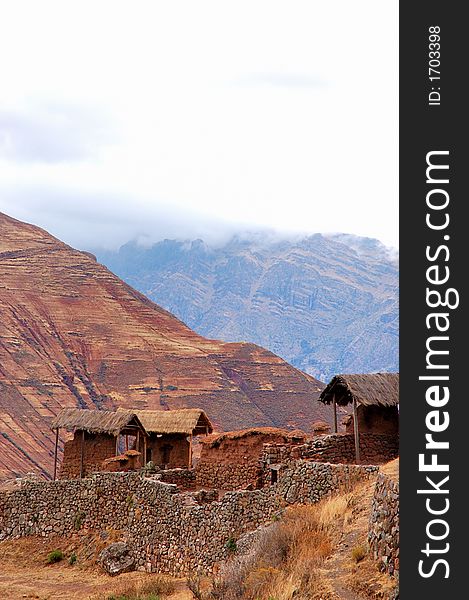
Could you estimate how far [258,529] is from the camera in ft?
55.8

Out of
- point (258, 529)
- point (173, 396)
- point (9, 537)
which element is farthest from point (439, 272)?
point (173, 396)

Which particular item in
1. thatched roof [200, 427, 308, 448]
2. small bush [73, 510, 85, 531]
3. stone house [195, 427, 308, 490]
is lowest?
small bush [73, 510, 85, 531]

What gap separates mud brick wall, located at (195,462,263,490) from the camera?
73.1 feet

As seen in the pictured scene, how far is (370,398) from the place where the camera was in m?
20.4

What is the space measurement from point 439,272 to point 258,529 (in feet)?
34.3

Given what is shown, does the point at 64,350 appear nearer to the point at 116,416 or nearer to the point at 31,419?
the point at 31,419

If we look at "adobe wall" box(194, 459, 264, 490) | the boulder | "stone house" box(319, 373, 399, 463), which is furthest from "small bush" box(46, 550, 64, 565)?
"stone house" box(319, 373, 399, 463)

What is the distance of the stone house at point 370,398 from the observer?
20.4 meters

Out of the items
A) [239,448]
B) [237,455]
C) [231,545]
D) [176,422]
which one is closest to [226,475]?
[237,455]

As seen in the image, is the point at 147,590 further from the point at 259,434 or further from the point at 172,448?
the point at 172,448

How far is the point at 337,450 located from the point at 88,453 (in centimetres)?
1329

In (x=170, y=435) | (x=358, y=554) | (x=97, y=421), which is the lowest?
(x=358, y=554)

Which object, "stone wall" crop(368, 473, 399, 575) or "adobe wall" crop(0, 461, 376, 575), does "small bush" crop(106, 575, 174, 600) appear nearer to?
"adobe wall" crop(0, 461, 376, 575)

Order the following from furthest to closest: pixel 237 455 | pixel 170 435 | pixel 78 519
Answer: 1. pixel 170 435
2. pixel 78 519
3. pixel 237 455
